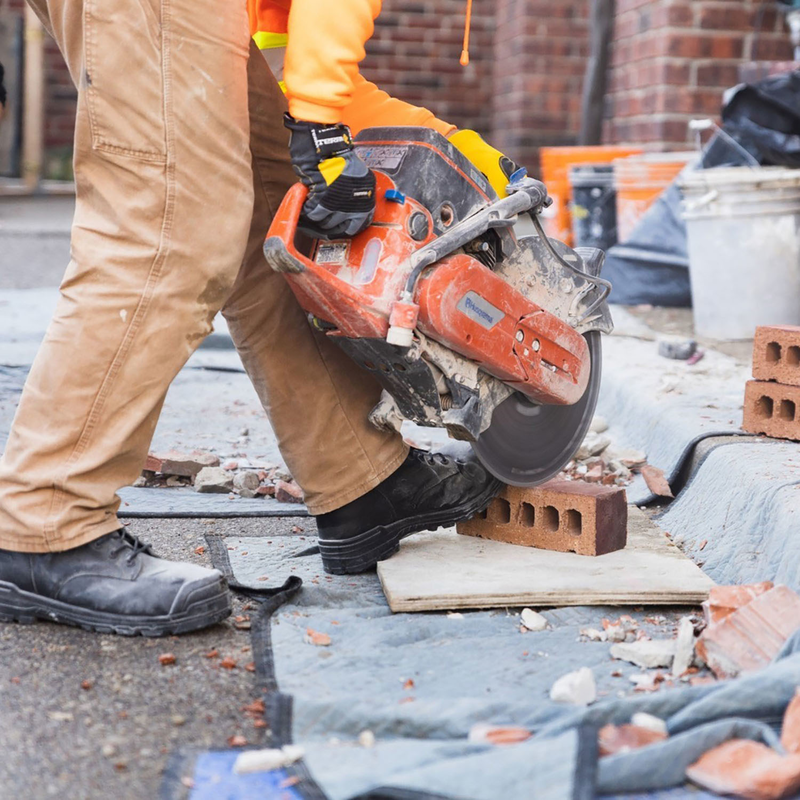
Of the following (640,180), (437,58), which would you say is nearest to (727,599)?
(640,180)

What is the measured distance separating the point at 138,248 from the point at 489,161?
79 cm

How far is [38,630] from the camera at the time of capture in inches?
78.3

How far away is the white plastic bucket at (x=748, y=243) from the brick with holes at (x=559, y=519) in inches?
84.6

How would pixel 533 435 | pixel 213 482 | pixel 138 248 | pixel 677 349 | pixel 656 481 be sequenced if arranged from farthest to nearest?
pixel 677 349 < pixel 213 482 < pixel 656 481 < pixel 533 435 < pixel 138 248

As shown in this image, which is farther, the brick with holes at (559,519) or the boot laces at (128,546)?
the brick with holes at (559,519)

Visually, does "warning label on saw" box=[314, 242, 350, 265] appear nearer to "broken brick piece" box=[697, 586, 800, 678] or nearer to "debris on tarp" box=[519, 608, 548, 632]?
"debris on tarp" box=[519, 608, 548, 632]

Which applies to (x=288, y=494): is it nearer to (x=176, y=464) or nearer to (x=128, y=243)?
(x=176, y=464)

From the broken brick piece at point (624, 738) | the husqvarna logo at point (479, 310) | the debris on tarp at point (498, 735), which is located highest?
the husqvarna logo at point (479, 310)

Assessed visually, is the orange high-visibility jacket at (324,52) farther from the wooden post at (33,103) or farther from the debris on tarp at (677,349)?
the wooden post at (33,103)

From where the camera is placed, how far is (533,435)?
2523mm

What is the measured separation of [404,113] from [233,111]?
0.47 m

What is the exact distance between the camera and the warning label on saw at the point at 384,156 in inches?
81.5

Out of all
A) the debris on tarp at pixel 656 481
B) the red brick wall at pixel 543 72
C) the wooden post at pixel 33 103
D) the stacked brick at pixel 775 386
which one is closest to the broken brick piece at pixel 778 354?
the stacked brick at pixel 775 386

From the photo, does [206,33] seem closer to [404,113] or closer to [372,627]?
[404,113]
